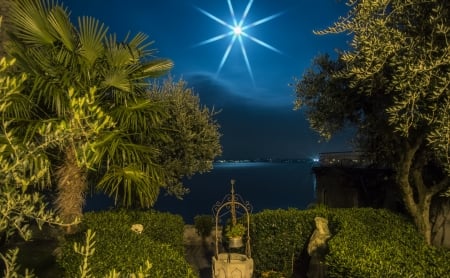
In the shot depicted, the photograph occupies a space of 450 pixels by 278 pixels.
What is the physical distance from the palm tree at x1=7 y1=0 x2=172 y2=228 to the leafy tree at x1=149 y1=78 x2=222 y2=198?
4358 mm

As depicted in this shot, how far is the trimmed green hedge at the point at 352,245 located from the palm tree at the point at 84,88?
12.2 ft

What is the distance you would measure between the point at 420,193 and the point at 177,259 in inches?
279

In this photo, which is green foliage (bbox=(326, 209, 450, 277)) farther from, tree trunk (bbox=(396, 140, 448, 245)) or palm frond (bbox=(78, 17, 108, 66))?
palm frond (bbox=(78, 17, 108, 66))

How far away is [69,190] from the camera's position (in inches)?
346

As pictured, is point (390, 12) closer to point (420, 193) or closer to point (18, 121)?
point (420, 193)

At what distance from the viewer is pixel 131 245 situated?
6730mm

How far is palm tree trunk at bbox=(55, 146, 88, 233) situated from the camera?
28.6 feet

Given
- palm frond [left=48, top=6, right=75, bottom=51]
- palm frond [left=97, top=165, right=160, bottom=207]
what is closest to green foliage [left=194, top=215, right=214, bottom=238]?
palm frond [left=97, top=165, right=160, bottom=207]

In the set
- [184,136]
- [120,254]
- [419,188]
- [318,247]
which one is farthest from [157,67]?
[419,188]

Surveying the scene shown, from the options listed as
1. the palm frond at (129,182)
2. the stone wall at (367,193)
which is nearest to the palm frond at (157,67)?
the palm frond at (129,182)

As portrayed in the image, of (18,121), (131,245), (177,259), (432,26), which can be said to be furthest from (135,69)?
(432,26)

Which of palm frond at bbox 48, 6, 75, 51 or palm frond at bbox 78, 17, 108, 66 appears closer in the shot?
palm frond at bbox 48, 6, 75, 51

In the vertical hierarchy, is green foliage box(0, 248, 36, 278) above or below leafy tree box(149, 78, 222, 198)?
below

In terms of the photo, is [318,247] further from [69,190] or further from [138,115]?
[69,190]
